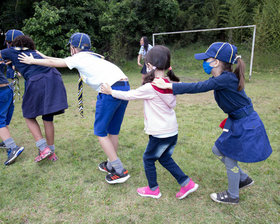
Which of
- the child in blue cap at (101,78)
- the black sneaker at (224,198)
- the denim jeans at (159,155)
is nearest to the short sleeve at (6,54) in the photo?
the child in blue cap at (101,78)

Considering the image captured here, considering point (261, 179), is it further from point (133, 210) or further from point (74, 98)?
point (74, 98)

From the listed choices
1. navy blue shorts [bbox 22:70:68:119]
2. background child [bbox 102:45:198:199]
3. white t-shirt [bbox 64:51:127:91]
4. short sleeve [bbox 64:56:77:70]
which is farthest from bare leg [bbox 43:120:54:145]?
background child [bbox 102:45:198:199]

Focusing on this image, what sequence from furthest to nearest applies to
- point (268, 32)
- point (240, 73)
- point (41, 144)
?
point (268, 32) < point (41, 144) < point (240, 73)

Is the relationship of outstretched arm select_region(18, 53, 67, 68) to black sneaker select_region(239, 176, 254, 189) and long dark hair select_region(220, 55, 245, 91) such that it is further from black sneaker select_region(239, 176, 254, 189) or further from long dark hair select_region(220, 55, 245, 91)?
black sneaker select_region(239, 176, 254, 189)

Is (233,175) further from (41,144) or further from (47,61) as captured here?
(41,144)

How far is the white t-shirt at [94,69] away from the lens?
2.48 m

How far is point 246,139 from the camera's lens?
2121 millimetres

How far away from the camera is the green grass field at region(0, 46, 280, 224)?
7.39 ft

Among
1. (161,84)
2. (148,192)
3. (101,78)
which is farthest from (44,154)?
(161,84)

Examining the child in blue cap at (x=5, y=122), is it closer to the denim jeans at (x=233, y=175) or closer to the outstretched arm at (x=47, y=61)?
the outstretched arm at (x=47, y=61)

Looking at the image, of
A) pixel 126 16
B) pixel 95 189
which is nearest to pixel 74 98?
pixel 95 189

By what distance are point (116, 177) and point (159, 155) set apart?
0.71 meters

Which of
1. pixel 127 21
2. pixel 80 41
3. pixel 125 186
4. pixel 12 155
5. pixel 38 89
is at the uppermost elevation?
pixel 80 41

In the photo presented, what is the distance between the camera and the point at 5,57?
2996 millimetres
